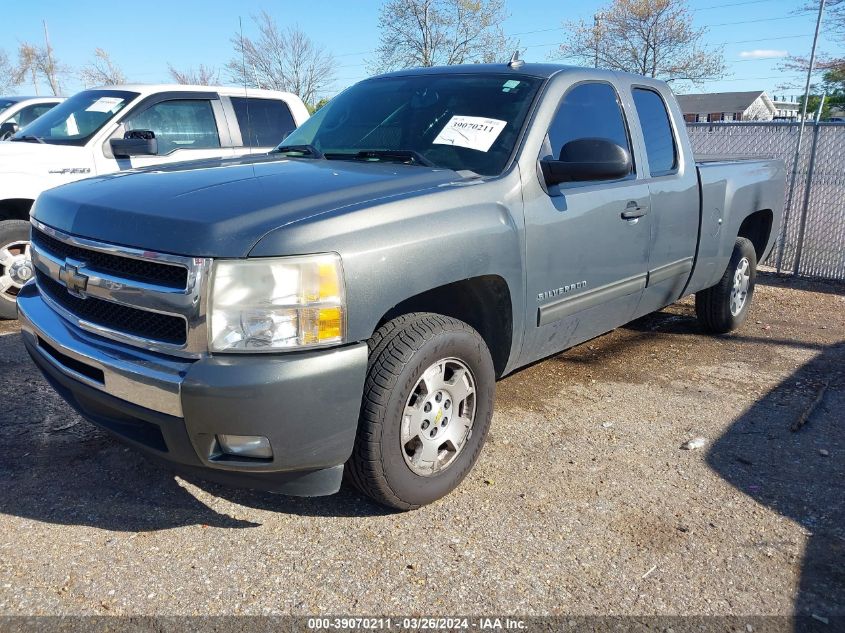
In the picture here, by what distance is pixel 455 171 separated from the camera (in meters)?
3.21

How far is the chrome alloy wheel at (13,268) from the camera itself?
5.71 meters

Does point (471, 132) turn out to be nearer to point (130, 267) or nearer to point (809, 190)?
point (130, 267)

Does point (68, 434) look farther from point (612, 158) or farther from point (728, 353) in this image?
point (728, 353)

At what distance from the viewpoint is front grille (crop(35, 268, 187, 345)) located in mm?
2406

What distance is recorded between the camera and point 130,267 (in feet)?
8.26

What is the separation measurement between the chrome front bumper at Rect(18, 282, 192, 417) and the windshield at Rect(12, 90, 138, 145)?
381 centimetres

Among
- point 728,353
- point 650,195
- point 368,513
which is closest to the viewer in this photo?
point 368,513

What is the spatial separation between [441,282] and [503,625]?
1267 mm

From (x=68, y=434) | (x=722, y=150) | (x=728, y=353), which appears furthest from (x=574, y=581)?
(x=722, y=150)

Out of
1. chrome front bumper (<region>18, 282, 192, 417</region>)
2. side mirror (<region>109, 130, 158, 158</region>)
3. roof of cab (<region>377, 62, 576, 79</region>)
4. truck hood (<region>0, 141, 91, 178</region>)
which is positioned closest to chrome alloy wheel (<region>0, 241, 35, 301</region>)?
truck hood (<region>0, 141, 91, 178</region>)

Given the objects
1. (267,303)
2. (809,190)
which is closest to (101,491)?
(267,303)

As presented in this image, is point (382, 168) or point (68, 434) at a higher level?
point (382, 168)

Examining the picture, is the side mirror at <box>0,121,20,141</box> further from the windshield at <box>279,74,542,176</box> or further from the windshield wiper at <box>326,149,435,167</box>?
the windshield wiper at <box>326,149,435,167</box>

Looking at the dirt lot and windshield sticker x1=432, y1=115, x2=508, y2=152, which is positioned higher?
windshield sticker x1=432, y1=115, x2=508, y2=152
